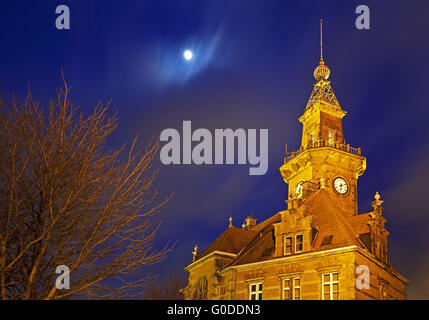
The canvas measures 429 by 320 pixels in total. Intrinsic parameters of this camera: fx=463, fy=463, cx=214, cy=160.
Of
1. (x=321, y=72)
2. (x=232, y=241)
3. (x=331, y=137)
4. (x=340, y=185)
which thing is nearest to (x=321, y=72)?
(x=321, y=72)

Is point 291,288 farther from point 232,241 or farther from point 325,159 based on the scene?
point 325,159

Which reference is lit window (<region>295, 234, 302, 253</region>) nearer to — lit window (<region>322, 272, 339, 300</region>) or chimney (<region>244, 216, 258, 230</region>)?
lit window (<region>322, 272, 339, 300</region>)

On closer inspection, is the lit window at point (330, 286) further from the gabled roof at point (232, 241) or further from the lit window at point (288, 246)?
the gabled roof at point (232, 241)

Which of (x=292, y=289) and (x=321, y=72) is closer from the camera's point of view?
(x=292, y=289)

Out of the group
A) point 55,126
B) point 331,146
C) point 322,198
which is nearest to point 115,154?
point 55,126

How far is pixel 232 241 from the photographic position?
41031mm

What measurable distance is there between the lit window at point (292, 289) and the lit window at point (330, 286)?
1813 mm

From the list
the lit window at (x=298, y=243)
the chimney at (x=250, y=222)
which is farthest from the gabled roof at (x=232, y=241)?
the lit window at (x=298, y=243)

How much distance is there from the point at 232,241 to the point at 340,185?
12988 millimetres

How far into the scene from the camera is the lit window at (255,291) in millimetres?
33062

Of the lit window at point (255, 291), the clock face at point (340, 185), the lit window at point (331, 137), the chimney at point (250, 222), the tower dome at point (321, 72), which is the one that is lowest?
the lit window at point (255, 291)

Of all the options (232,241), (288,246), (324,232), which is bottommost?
(288,246)

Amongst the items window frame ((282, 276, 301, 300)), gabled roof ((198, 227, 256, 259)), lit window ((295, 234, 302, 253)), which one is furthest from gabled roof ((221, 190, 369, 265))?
window frame ((282, 276, 301, 300))
